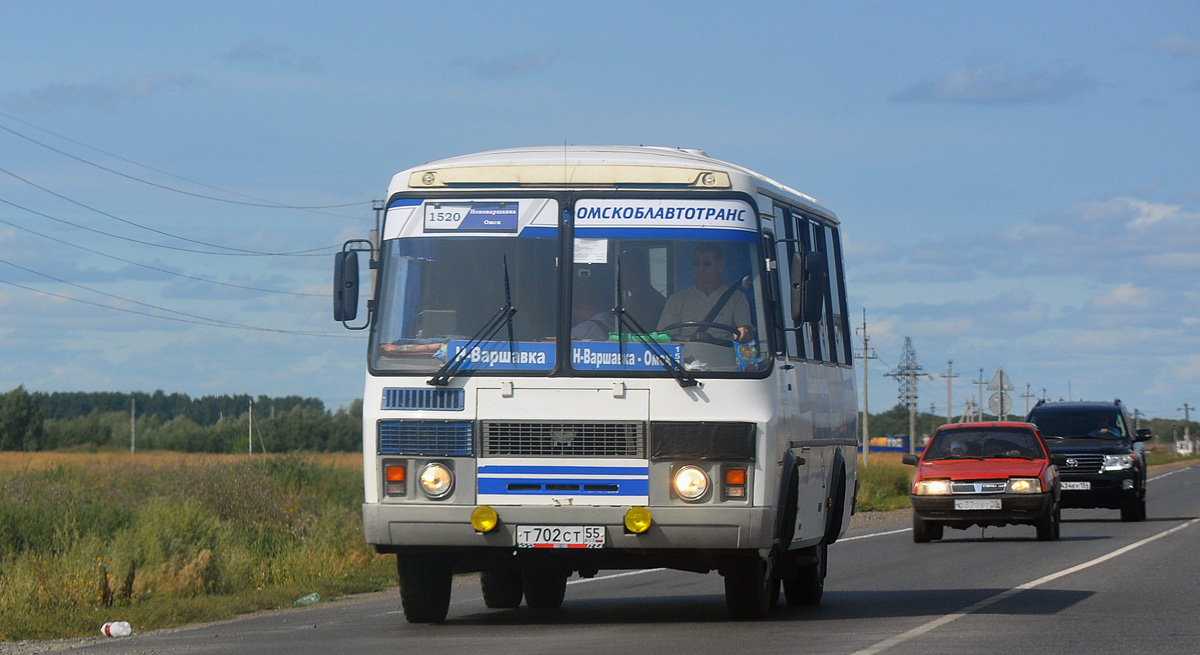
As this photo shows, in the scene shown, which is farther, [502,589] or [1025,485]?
[1025,485]

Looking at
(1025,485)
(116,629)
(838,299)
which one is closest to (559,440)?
(838,299)

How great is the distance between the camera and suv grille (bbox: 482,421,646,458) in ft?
36.3

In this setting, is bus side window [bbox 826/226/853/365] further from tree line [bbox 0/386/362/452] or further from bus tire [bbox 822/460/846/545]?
tree line [bbox 0/386/362/452]

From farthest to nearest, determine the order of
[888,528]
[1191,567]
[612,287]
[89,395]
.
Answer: [89,395], [888,528], [1191,567], [612,287]

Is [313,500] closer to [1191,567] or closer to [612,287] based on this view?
[1191,567]

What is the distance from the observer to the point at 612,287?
11242mm

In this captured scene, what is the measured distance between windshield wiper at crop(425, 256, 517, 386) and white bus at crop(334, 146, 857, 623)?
0.4 inches

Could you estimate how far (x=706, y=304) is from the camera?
11234 mm

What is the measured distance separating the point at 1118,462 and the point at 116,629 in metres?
20.6

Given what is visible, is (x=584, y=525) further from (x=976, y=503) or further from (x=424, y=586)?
(x=976, y=503)

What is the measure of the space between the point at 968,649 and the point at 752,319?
2.45 m

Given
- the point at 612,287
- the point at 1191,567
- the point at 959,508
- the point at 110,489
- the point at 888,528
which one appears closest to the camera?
the point at 612,287

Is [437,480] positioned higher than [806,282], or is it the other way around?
[806,282]

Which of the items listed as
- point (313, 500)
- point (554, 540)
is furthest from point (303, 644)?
point (313, 500)
